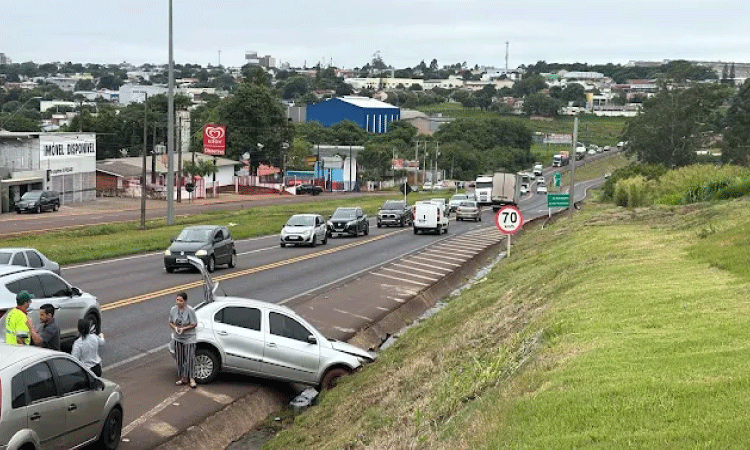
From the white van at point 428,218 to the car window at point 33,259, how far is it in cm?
3236

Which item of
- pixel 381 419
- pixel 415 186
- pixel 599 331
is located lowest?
pixel 415 186

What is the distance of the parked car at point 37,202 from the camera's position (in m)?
67.0

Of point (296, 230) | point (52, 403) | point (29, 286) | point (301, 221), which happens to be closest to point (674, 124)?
point (301, 221)

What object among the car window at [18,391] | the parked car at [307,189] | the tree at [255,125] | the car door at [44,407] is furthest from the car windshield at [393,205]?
the tree at [255,125]

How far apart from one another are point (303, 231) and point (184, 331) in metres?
30.0

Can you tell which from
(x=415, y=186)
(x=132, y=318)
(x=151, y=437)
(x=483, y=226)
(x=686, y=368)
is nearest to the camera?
(x=686, y=368)

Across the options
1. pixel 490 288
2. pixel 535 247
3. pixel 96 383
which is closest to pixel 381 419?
pixel 96 383

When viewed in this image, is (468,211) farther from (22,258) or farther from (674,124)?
(22,258)

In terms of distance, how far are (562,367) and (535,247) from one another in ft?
94.8

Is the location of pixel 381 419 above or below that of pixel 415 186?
above

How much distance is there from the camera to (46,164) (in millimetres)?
76562

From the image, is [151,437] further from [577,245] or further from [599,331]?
[577,245]

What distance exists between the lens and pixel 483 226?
64.3 metres

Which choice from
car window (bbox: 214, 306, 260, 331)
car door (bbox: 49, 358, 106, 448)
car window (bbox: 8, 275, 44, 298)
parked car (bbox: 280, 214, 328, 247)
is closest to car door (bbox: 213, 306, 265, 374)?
car window (bbox: 214, 306, 260, 331)
